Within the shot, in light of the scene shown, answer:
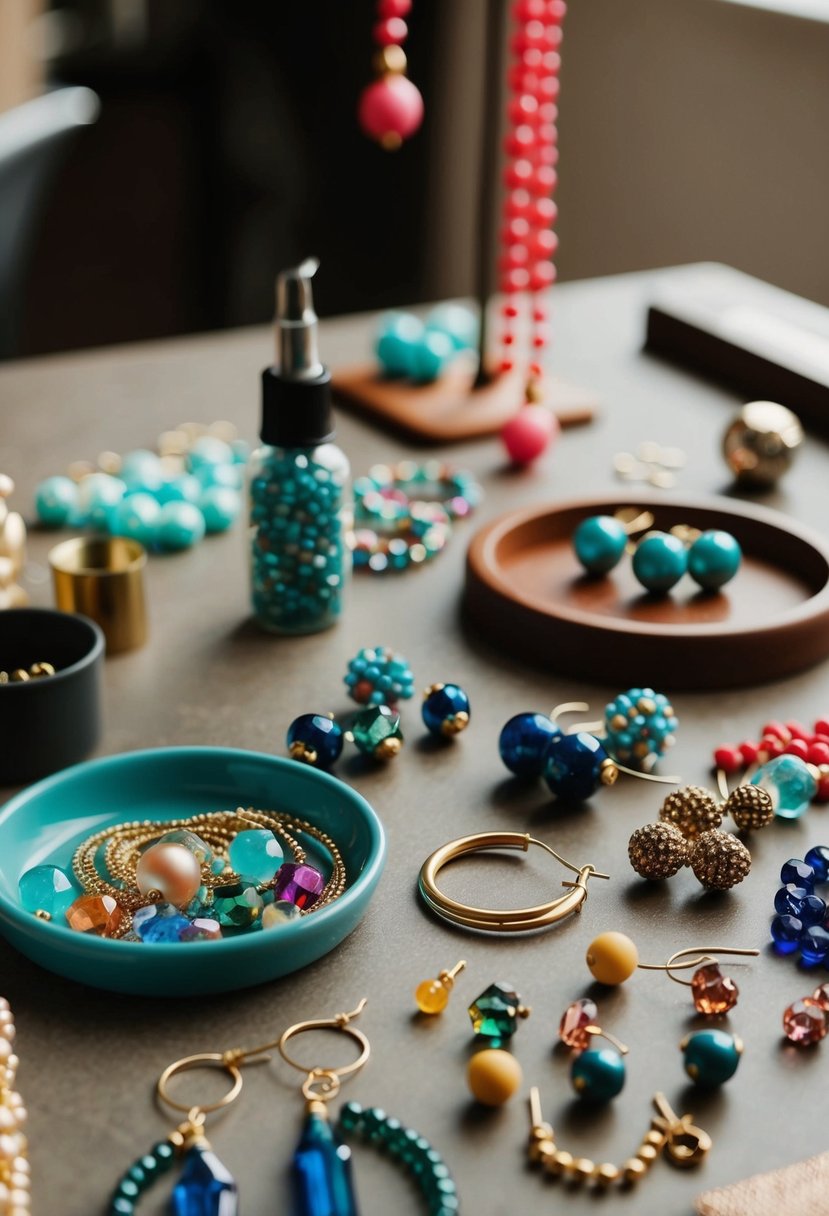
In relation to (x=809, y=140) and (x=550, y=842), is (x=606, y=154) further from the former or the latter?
(x=550, y=842)

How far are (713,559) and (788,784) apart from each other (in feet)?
0.81

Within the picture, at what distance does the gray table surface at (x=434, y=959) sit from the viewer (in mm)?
588

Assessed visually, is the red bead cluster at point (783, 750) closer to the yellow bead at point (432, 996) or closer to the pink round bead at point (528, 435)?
the yellow bead at point (432, 996)

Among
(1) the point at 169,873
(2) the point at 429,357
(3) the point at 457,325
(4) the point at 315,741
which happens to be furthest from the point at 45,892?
(3) the point at 457,325

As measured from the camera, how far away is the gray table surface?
1.93 ft

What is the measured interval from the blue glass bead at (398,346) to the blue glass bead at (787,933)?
0.81 metres

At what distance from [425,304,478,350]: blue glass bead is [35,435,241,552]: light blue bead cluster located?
360mm

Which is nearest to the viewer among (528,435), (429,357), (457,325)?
(528,435)

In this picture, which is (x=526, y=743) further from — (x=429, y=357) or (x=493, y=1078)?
(x=429, y=357)

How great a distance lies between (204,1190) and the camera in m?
0.54

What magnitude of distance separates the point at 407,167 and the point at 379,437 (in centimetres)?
176

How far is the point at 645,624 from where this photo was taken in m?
0.96

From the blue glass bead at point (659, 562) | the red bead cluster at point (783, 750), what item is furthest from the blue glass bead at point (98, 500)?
the red bead cluster at point (783, 750)

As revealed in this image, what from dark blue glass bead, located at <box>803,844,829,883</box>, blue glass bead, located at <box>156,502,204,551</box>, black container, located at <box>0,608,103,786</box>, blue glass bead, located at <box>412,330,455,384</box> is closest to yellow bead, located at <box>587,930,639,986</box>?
dark blue glass bead, located at <box>803,844,829,883</box>
